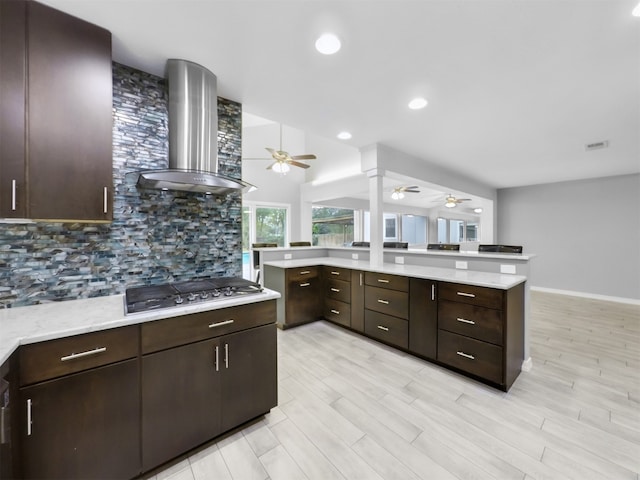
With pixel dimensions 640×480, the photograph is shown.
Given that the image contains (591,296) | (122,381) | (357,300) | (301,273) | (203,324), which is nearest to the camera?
(122,381)

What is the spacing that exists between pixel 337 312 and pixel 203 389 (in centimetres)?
223

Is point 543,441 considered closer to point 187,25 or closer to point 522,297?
point 522,297

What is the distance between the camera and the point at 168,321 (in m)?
1.38

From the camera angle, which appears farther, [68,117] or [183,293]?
[183,293]

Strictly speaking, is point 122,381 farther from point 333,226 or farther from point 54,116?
point 333,226

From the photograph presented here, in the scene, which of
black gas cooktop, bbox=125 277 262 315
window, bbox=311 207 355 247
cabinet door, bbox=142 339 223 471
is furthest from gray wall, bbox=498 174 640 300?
cabinet door, bbox=142 339 223 471

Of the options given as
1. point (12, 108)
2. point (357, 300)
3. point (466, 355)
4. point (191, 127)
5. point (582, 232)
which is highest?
point (191, 127)

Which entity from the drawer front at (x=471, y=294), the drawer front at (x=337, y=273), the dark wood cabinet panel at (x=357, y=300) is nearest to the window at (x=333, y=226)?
the drawer front at (x=337, y=273)

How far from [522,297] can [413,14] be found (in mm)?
2537

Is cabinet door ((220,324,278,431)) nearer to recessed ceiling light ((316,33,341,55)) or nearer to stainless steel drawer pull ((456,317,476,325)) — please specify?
stainless steel drawer pull ((456,317,476,325))

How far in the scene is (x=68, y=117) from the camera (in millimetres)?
1386

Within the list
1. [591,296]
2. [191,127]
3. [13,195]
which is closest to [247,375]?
[13,195]

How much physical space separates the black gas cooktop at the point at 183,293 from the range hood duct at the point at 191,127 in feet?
2.34

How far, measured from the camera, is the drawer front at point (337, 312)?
3.38m
